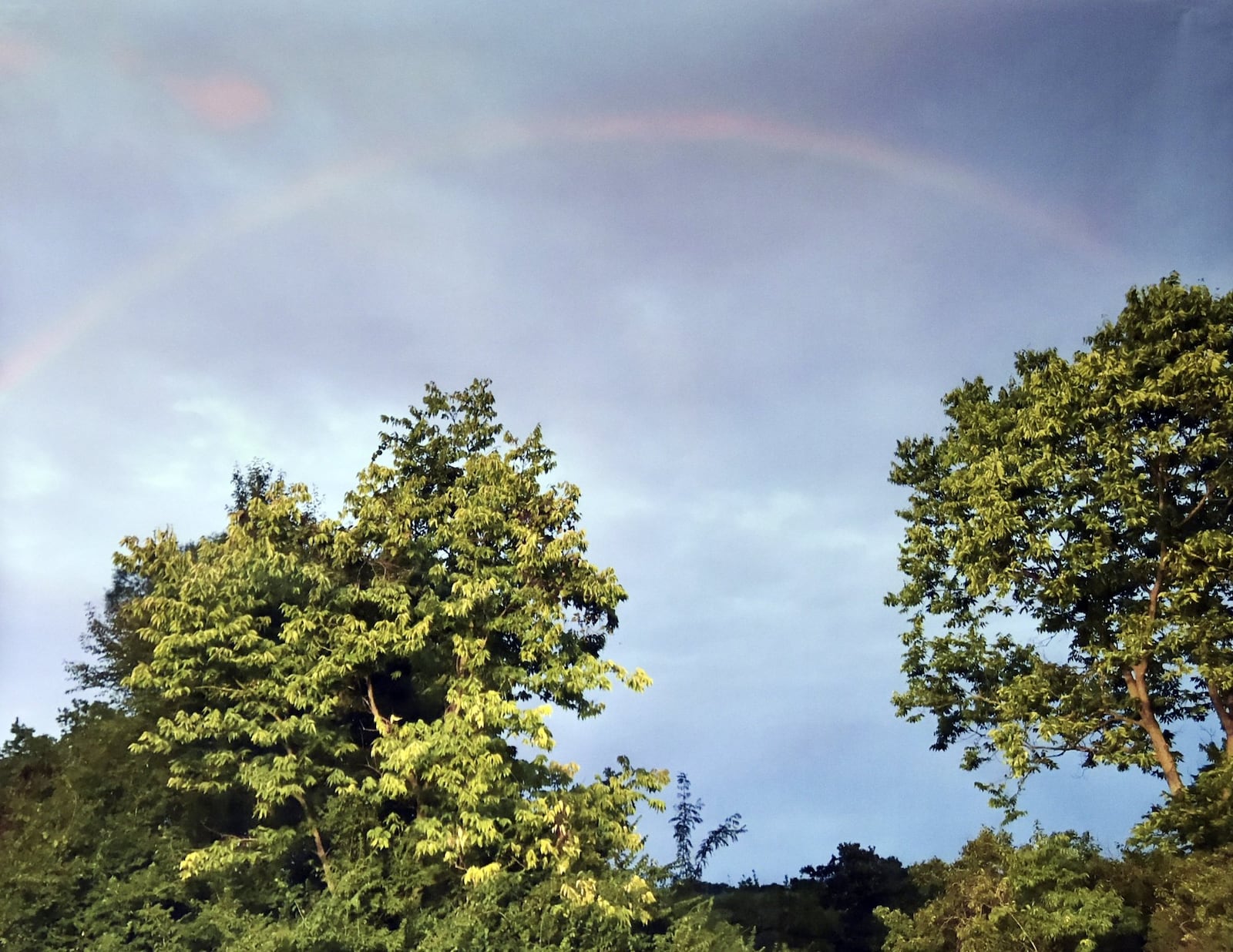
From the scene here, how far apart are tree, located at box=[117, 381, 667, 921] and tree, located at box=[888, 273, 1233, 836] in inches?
317

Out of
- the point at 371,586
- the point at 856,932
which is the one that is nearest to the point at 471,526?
the point at 371,586

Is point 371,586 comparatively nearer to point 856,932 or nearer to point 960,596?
point 960,596

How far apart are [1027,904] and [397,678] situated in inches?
572

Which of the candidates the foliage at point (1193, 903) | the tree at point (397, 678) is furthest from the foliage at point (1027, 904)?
the tree at point (397, 678)

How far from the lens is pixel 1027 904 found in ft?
59.2

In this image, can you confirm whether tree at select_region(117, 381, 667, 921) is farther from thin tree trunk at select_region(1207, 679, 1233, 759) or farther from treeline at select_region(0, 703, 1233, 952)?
thin tree trunk at select_region(1207, 679, 1233, 759)

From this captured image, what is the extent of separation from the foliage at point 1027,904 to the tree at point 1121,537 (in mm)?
1670

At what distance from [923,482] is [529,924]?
13843 mm

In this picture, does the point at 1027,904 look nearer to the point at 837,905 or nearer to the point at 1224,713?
the point at 1224,713

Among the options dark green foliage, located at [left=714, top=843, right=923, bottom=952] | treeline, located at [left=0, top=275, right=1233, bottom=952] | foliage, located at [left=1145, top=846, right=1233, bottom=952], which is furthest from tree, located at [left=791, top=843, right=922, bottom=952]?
foliage, located at [left=1145, top=846, right=1233, bottom=952]

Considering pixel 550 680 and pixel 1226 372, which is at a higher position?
pixel 1226 372

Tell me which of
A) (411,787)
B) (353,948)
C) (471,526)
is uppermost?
(471,526)

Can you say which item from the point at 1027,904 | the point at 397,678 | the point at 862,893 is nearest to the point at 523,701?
the point at 397,678

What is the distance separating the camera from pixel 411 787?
69.5ft
